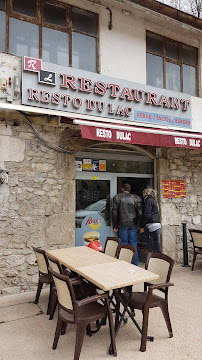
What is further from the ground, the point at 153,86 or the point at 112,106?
the point at 153,86

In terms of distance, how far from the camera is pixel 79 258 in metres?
4.07

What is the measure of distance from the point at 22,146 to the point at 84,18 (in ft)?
10.6

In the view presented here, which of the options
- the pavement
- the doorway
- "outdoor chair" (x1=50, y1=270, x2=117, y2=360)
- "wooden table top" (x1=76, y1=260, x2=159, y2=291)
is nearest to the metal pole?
the doorway

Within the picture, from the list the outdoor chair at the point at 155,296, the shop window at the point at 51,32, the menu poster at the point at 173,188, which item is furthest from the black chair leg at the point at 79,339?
the shop window at the point at 51,32

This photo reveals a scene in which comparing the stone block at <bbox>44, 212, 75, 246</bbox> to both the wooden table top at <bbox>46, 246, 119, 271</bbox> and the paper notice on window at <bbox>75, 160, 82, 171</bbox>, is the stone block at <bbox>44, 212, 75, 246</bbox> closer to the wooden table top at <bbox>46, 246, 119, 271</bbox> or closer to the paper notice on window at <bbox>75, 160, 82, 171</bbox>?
the wooden table top at <bbox>46, 246, 119, 271</bbox>

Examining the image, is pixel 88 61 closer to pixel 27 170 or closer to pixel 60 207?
pixel 27 170

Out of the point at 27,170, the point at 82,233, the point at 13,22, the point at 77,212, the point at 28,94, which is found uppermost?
the point at 13,22

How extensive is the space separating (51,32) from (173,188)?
176 inches

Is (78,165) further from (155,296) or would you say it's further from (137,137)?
(155,296)

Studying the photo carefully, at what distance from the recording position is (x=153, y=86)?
22.7 ft

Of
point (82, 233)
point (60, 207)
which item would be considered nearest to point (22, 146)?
point (60, 207)

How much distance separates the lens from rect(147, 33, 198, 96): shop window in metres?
7.12

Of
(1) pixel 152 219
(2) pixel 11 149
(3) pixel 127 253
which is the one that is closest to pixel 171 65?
(1) pixel 152 219

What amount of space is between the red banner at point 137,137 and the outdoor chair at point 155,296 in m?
2.20
